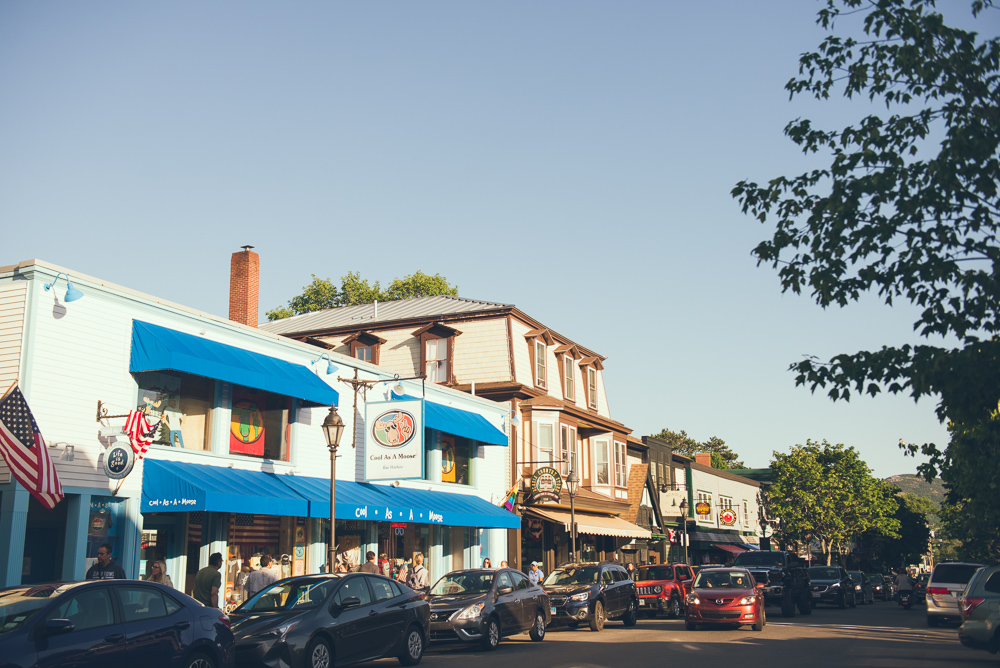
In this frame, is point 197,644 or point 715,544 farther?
point 715,544

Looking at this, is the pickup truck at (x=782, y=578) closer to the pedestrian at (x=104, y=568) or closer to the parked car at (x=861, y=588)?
the parked car at (x=861, y=588)

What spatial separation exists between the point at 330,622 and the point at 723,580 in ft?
41.8

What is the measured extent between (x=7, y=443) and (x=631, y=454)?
36.5 m

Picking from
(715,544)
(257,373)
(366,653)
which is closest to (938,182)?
(366,653)

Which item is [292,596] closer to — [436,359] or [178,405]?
[178,405]

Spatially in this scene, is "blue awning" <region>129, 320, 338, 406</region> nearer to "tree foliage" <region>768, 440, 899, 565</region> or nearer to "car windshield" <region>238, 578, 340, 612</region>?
"car windshield" <region>238, 578, 340, 612</region>

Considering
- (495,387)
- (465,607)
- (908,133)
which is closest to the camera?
(908,133)

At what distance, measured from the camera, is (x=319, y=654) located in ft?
40.7

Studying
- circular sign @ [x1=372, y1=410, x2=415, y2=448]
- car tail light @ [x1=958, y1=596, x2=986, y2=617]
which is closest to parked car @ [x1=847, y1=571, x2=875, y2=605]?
circular sign @ [x1=372, y1=410, x2=415, y2=448]

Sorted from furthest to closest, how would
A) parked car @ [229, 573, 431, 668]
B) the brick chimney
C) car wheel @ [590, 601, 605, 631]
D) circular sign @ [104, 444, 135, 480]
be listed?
the brick chimney
car wheel @ [590, 601, 605, 631]
circular sign @ [104, 444, 135, 480]
parked car @ [229, 573, 431, 668]

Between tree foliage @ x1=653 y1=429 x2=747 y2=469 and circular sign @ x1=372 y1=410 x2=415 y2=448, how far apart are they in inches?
2456

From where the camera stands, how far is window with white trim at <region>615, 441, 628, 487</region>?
4131 centimetres

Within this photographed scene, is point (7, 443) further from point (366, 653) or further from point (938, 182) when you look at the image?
point (938, 182)

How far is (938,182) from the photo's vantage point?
10945 mm
